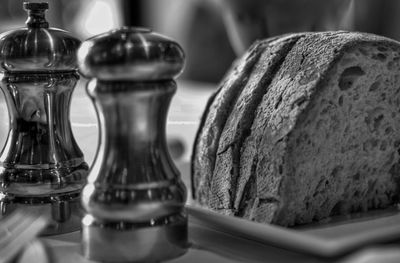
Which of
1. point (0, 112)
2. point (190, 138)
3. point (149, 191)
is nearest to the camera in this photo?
point (149, 191)

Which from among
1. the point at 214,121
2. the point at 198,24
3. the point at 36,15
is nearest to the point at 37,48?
the point at 36,15

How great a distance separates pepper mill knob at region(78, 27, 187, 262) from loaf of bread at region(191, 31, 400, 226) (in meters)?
0.19

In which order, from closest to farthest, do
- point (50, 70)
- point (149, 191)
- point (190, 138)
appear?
point (149, 191) → point (50, 70) → point (190, 138)

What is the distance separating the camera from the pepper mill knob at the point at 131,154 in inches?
24.7

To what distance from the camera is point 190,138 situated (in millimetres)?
1294

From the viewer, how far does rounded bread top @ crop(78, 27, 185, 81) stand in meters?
0.62

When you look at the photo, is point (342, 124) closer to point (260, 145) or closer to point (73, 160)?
point (260, 145)

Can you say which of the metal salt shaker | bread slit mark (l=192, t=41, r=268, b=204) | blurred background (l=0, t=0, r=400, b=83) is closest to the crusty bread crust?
bread slit mark (l=192, t=41, r=268, b=204)

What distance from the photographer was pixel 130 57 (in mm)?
614

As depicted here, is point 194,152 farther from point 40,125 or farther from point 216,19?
point 216,19

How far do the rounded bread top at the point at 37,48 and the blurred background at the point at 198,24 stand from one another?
0.10 m

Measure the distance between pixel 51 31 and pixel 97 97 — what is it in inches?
7.7

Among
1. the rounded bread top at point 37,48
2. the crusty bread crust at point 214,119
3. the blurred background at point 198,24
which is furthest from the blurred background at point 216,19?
the rounded bread top at point 37,48

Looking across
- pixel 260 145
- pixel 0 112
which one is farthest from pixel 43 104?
pixel 0 112
